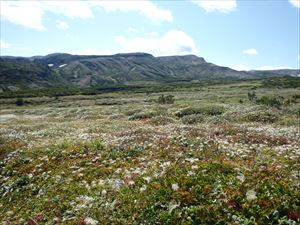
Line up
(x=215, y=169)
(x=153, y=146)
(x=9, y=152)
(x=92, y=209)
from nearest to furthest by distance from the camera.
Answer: (x=92, y=209) → (x=215, y=169) → (x=153, y=146) → (x=9, y=152)

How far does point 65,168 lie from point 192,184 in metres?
7.03

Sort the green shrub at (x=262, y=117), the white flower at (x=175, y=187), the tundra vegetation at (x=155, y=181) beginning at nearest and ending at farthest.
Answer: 1. the tundra vegetation at (x=155, y=181)
2. the white flower at (x=175, y=187)
3. the green shrub at (x=262, y=117)

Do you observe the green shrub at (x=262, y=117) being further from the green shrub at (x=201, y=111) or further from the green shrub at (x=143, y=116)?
the green shrub at (x=143, y=116)

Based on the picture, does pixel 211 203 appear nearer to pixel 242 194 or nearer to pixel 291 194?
pixel 242 194

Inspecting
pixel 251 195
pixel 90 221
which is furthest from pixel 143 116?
pixel 251 195

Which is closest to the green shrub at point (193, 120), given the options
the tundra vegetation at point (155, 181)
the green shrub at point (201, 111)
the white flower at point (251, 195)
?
the green shrub at point (201, 111)

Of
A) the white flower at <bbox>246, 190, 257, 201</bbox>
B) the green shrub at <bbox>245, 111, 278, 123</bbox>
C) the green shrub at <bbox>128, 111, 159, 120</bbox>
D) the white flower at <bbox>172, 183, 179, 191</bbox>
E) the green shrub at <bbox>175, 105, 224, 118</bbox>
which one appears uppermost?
the white flower at <bbox>246, 190, 257, 201</bbox>

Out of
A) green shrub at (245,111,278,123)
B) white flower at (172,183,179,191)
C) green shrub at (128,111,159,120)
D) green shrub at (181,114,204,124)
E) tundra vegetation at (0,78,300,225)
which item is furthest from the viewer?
green shrub at (128,111,159,120)

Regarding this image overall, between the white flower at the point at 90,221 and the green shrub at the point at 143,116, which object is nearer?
the white flower at the point at 90,221

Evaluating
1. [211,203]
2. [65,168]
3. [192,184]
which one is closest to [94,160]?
[65,168]

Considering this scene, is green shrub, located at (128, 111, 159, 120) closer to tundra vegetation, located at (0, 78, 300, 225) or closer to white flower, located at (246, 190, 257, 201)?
tundra vegetation, located at (0, 78, 300, 225)

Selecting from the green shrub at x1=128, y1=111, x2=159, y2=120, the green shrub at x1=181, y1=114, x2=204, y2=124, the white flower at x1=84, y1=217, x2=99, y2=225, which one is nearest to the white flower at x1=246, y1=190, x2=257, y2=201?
the white flower at x1=84, y1=217, x2=99, y2=225

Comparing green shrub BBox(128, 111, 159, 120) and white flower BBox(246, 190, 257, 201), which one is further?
green shrub BBox(128, 111, 159, 120)

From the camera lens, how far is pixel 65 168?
51.7 feet
